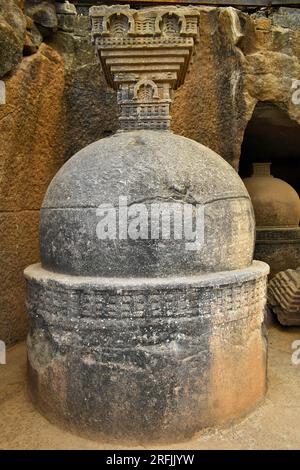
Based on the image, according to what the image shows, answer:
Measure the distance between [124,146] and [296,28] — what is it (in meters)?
3.28

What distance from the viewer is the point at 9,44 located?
11.6 ft

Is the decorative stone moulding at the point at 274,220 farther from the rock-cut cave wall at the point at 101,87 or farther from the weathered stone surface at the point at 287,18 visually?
the weathered stone surface at the point at 287,18

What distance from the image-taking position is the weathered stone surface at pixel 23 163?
3.57 m

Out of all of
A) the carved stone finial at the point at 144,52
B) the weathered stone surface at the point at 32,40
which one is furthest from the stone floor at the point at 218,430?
the weathered stone surface at the point at 32,40

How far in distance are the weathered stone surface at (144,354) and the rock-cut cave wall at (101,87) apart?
63.9 inches

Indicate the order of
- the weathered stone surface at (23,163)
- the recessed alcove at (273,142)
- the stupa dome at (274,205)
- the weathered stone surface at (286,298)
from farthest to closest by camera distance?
the stupa dome at (274,205)
the recessed alcove at (273,142)
the weathered stone surface at (286,298)
the weathered stone surface at (23,163)

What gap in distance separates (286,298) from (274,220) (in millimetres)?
1699

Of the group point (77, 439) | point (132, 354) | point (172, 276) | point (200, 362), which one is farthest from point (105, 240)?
point (77, 439)

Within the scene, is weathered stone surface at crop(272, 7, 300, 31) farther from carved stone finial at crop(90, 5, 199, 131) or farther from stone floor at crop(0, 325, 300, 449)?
stone floor at crop(0, 325, 300, 449)

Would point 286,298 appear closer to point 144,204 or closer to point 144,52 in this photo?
point 144,204

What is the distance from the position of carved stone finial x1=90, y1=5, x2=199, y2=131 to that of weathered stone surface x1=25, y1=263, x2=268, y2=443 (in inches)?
54.4

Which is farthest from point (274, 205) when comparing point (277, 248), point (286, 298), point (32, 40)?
point (32, 40)

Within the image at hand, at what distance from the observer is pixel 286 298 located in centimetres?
409

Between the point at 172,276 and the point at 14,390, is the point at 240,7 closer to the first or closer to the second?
the point at 172,276
